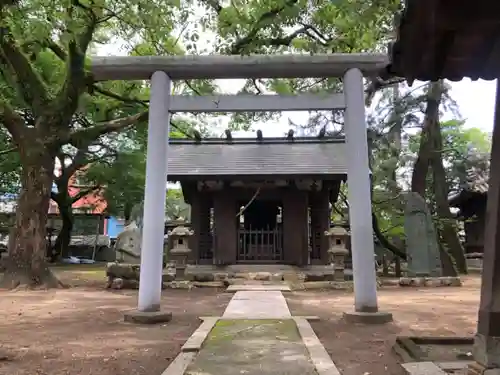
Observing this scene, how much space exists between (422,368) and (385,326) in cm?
282

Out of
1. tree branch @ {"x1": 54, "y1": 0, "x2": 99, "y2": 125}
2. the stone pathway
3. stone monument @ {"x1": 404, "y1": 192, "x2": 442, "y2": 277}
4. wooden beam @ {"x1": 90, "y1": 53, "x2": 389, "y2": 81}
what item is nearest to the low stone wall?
stone monument @ {"x1": 404, "y1": 192, "x2": 442, "y2": 277}

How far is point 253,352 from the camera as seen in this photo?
4.80 metres

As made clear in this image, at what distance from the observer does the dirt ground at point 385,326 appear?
4828 millimetres

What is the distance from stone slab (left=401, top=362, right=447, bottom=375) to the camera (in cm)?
385

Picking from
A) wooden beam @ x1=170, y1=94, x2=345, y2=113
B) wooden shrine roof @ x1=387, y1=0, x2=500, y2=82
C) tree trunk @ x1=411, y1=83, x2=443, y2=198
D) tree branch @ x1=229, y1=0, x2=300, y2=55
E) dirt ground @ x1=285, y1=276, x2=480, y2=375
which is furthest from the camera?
tree trunk @ x1=411, y1=83, x2=443, y2=198

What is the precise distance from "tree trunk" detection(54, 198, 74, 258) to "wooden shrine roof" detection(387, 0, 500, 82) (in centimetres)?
2471

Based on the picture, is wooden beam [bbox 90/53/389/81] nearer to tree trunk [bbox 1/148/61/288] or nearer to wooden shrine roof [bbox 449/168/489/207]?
tree trunk [bbox 1/148/61/288]

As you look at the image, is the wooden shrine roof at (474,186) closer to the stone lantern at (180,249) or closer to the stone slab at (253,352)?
the stone lantern at (180,249)

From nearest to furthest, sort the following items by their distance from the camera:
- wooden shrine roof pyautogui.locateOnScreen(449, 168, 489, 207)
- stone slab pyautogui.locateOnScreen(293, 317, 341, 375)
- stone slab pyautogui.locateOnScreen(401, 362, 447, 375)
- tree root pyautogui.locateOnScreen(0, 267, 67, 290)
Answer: stone slab pyautogui.locateOnScreen(401, 362, 447, 375) → stone slab pyautogui.locateOnScreen(293, 317, 341, 375) → tree root pyautogui.locateOnScreen(0, 267, 67, 290) → wooden shrine roof pyautogui.locateOnScreen(449, 168, 489, 207)

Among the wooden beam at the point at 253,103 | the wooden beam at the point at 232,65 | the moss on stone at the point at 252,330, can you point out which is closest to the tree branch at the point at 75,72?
the wooden beam at the point at 232,65

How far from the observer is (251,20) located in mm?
8398

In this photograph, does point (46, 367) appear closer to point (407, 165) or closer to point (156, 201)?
point (156, 201)

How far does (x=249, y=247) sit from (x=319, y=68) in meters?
8.72

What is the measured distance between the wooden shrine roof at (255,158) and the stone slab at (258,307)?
15.2 ft
